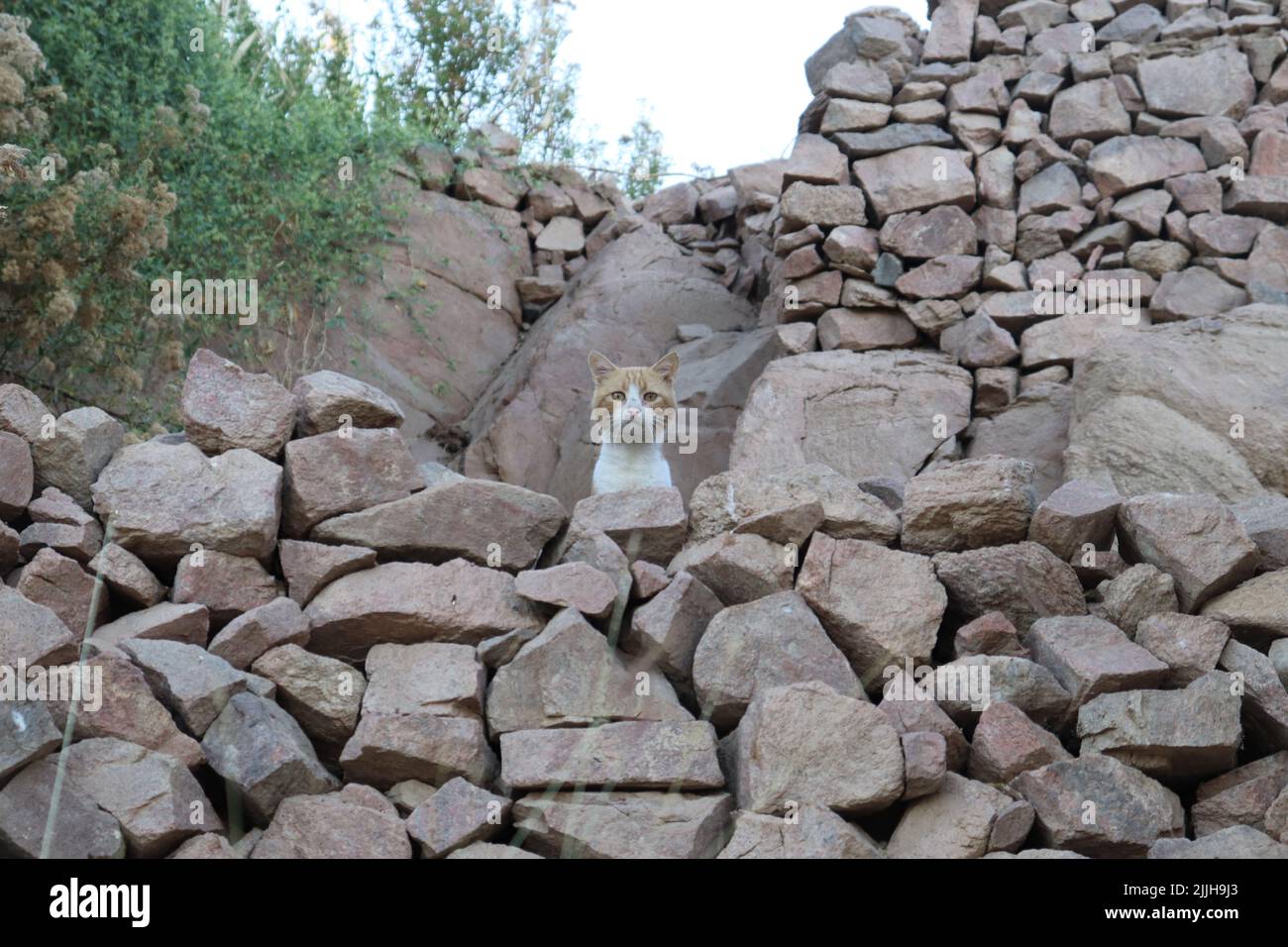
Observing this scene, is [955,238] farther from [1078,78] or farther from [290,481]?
[290,481]

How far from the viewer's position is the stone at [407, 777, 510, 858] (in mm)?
3371

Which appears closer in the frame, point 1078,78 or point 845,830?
point 845,830

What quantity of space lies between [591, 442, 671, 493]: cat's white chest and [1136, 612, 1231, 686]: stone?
2.33 metres

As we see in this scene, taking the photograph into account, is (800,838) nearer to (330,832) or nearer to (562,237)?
(330,832)

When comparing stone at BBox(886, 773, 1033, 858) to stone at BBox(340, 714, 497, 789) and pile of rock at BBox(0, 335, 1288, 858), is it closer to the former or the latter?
pile of rock at BBox(0, 335, 1288, 858)

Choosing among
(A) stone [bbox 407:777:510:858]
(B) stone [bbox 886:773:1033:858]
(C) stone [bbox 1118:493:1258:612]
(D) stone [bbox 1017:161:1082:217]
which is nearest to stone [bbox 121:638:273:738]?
(A) stone [bbox 407:777:510:858]

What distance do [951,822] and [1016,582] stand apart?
912 millimetres

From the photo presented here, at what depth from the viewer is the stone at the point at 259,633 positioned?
3783 mm

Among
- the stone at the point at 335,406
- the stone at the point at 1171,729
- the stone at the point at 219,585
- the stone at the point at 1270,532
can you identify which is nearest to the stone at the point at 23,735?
the stone at the point at 219,585

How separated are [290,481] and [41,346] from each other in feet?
8.71

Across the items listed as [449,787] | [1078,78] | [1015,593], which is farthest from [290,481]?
[1078,78]

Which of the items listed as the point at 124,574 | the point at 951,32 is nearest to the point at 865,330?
the point at 951,32

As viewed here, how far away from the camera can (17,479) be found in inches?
154

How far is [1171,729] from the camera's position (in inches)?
140
